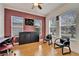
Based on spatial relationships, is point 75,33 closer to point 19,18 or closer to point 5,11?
point 19,18

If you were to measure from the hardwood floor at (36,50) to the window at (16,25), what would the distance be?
0.25 m

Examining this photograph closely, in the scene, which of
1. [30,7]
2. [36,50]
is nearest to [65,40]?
[36,50]

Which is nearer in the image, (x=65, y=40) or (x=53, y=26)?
(x=65, y=40)

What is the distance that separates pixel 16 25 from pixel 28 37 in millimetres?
306

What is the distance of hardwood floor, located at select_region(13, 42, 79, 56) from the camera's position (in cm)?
186

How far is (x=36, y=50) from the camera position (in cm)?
192

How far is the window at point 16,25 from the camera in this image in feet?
6.19

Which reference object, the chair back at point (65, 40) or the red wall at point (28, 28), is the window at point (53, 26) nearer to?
the chair back at point (65, 40)

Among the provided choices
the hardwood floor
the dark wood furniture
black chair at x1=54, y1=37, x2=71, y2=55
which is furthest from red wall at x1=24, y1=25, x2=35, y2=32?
black chair at x1=54, y1=37, x2=71, y2=55

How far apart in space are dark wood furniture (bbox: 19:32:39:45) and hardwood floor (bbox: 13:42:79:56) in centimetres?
7

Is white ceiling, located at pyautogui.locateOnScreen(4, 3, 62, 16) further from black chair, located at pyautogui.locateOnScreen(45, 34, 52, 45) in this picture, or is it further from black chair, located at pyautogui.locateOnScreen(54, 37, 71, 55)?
black chair, located at pyautogui.locateOnScreen(54, 37, 71, 55)

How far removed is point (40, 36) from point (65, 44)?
0.47 metres

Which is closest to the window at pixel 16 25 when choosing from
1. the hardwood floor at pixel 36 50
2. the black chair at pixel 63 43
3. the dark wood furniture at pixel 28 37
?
the dark wood furniture at pixel 28 37

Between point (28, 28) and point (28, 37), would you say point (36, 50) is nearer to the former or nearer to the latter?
point (28, 37)
